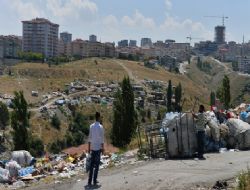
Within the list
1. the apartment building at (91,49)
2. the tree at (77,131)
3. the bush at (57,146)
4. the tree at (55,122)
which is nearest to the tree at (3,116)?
the bush at (57,146)

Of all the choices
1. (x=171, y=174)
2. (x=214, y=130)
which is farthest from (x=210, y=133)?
(x=171, y=174)

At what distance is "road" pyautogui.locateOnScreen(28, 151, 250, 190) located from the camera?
31.7ft

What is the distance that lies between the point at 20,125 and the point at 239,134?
33.7 meters

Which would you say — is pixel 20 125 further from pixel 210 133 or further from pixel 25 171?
pixel 210 133

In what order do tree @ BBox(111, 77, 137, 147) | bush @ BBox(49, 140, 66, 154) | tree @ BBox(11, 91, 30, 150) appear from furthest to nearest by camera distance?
bush @ BBox(49, 140, 66, 154)
tree @ BBox(11, 91, 30, 150)
tree @ BBox(111, 77, 137, 147)

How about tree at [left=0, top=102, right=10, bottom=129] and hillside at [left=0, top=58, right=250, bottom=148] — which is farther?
hillside at [left=0, top=58, right=250, bottom=148]

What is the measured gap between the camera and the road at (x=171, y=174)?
31.7 feet

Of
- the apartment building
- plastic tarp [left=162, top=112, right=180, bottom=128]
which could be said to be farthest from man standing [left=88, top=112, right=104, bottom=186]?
the apartment building

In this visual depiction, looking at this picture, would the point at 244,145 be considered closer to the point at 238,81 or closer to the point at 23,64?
the point at 23,64

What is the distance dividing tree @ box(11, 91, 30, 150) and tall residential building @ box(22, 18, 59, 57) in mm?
134494

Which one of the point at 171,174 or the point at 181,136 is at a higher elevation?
the point at 181,136

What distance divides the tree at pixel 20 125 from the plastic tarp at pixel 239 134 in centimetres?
3127

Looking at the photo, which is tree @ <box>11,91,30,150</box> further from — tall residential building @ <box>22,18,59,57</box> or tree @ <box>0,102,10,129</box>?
tall residential building @ <box>22,18,59,57</box>

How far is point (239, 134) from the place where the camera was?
44.8 ft
